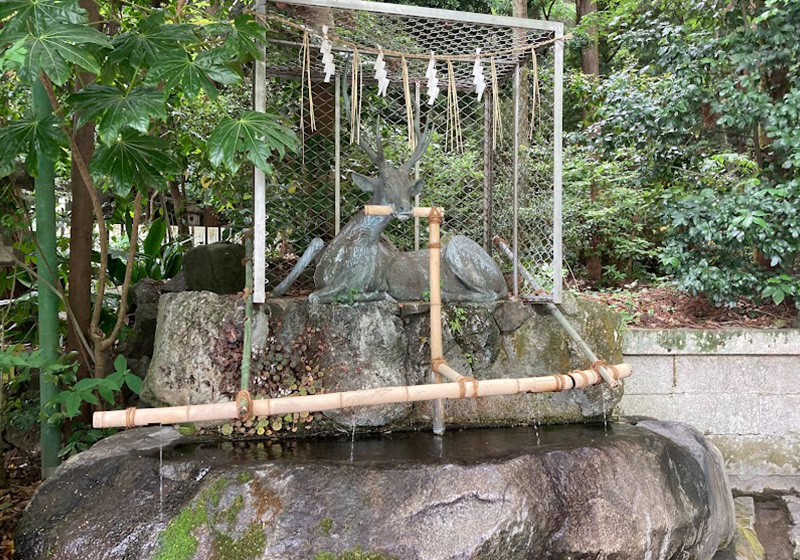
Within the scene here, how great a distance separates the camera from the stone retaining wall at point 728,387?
15.6ft

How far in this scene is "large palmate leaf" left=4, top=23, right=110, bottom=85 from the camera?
2.61 metres

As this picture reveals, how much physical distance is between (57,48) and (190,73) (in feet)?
1.88

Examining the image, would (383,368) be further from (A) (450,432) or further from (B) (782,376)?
(B) (782,376)

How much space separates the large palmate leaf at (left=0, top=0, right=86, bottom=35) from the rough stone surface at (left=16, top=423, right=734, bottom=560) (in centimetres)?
211

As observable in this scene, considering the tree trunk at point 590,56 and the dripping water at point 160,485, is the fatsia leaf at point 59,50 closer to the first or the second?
the dripping water at point 160,485

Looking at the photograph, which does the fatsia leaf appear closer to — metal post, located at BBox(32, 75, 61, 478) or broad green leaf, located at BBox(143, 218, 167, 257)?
metal post, located at BBox(32, 75, 61, 478)

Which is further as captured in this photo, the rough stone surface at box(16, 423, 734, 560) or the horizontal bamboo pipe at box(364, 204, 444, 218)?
the horizontal bamboo pipe at box(364, 204, 444, 218)

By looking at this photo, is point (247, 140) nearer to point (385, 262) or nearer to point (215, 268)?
point (385, 262)

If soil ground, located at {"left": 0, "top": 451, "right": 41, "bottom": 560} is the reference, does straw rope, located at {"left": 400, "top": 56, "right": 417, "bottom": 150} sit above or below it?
above

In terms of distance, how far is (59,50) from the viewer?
266 cm

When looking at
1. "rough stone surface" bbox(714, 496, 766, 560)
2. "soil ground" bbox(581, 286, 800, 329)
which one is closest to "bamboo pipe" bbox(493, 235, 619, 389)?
"soil ground" bbox(581, 286, 800, 329)

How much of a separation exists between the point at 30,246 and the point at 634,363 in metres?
4.77

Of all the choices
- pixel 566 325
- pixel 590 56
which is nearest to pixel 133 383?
pixel 566 325

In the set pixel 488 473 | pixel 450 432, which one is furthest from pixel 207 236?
pixel 488 473
